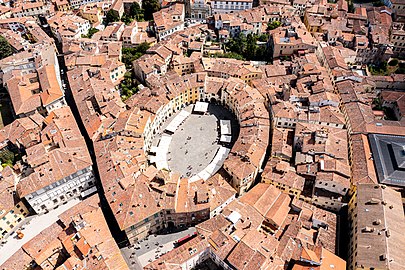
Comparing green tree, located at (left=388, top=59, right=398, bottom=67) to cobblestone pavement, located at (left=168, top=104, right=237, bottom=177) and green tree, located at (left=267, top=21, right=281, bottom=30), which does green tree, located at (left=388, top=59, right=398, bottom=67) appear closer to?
green tree, located at (left=267, top=21, right=281, bottom=30)

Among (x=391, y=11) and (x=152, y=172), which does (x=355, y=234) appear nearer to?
(x=152, y=172)

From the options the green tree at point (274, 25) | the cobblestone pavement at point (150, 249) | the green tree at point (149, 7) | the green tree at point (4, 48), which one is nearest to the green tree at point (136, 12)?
the green tree at point (149, 7)

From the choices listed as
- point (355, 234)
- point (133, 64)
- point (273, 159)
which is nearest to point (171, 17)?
point (133, 64)

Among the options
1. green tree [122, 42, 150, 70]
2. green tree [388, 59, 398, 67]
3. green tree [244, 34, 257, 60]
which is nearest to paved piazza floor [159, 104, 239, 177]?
green tree [244, 34, 257, 60]

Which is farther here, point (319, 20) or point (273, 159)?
point (319, 20)

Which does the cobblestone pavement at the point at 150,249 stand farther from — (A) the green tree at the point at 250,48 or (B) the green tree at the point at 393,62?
(B) the green tree at the point at 393,62

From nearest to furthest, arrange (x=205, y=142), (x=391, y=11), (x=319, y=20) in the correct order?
(x=205, y=142) < (x=319, y=20) < (x=391, y=11)

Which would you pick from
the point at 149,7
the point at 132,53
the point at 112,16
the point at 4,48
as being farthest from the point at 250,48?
the point at 4,48

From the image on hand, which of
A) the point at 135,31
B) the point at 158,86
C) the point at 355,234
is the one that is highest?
the point at 135,31
